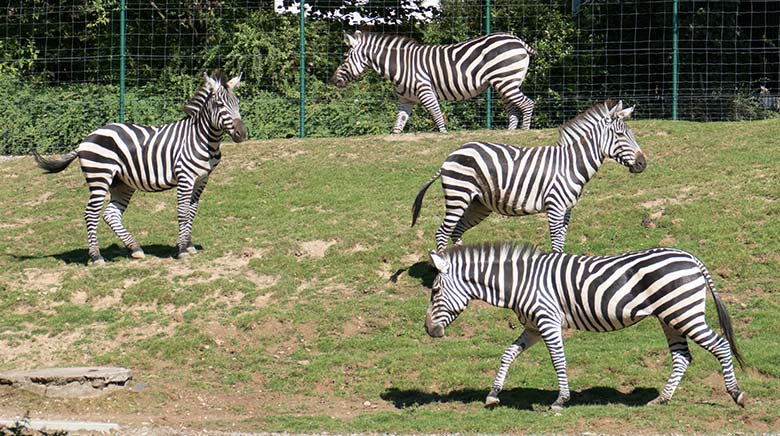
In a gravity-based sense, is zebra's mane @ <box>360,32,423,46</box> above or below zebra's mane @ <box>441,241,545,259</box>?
above

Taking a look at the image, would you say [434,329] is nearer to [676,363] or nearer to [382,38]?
[676,363]

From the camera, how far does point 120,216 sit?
17.8 metres

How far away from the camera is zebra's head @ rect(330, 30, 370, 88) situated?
22156 millimetres

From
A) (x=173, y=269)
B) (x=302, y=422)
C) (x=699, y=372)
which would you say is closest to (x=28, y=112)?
(x=173, y=269)

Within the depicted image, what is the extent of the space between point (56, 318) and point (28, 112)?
9933 mm

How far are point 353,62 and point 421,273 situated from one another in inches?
255

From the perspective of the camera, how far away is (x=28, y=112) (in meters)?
24.8

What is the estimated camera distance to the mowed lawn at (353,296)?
1305 centimetres

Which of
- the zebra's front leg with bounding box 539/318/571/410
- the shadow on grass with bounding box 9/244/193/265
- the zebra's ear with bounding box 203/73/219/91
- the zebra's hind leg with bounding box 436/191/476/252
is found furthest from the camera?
the shadow on grass with bounding box 9/244/193/265

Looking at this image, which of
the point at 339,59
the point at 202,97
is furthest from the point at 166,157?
the point at 339,59

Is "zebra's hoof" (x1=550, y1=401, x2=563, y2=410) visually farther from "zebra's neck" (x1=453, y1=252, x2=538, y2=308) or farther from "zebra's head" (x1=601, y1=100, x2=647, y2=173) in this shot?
"zebra's head" (x1=601, y1=100, x2=647, y2=173)

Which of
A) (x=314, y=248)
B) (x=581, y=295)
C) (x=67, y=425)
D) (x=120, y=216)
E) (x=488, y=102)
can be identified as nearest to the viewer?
(x=67, y=425)

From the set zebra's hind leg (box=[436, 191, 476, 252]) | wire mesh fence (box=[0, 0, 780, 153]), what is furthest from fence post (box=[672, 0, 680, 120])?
zebra's hind leg (box=[436, 191, 476, 252])

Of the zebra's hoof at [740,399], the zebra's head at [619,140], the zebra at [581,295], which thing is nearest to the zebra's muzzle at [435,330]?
the zebra at [581,295]
